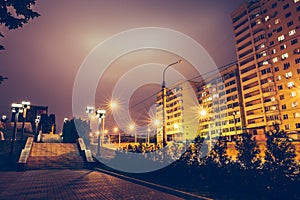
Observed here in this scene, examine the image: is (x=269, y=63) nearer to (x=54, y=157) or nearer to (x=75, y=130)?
(x=75, y=130)

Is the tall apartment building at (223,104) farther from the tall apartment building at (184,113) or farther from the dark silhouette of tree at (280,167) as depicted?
the dark silhouette of tree at (280,167)

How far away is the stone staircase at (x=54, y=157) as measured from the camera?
61.6ft

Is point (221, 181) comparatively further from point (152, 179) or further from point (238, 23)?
point (238, 23)

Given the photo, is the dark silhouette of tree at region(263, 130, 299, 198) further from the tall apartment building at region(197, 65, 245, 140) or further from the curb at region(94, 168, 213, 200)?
the tall apartment building at region(197, 65, 245, 140)

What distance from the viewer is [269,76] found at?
61.4 metres

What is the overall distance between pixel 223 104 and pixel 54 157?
7155 centimetres

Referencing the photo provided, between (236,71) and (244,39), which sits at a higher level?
(244,39)

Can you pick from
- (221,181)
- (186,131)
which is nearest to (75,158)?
(221,181)

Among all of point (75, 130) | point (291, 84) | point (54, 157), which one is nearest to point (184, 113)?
point (291, 84)

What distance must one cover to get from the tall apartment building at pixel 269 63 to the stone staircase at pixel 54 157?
47.3 meters

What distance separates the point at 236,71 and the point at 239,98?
31.7ft

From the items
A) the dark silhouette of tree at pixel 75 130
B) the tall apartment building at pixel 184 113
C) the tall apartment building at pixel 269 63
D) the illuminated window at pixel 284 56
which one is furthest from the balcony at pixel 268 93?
the dark silhouette of tree at pixel 75 130

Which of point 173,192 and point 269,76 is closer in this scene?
point 173,192

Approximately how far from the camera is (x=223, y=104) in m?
82.4
